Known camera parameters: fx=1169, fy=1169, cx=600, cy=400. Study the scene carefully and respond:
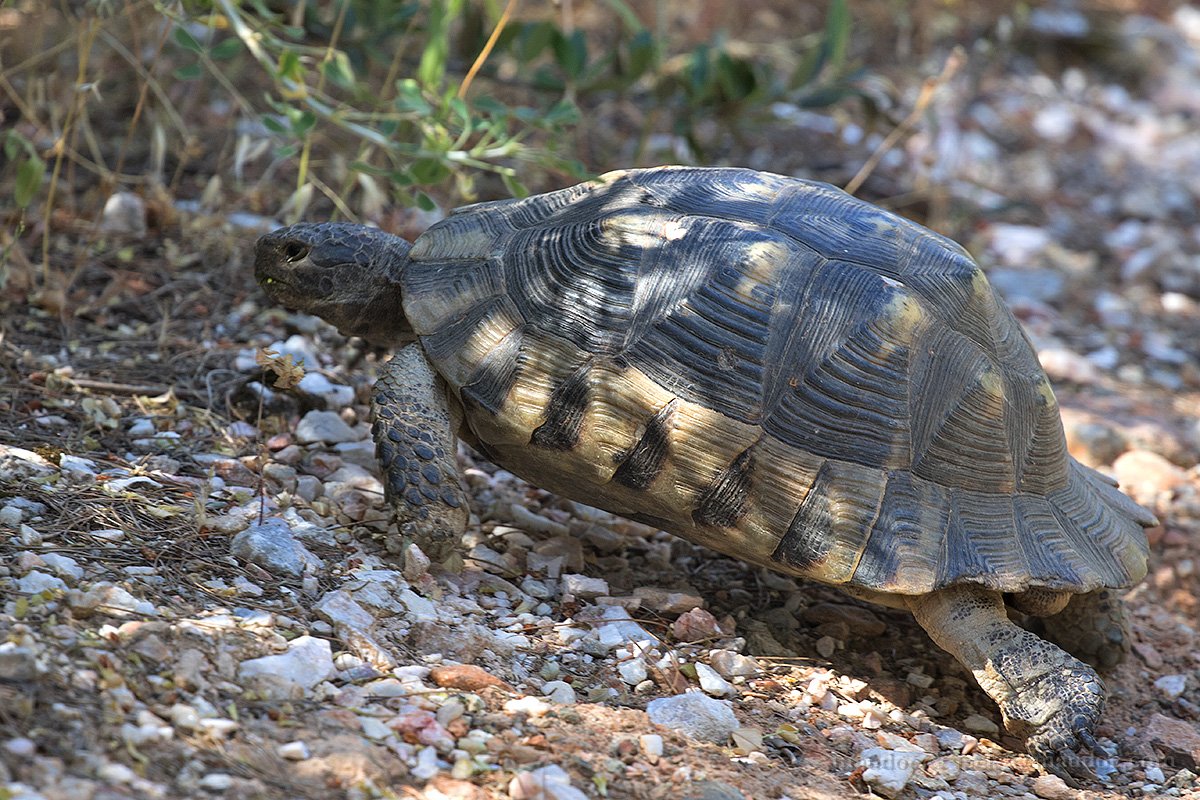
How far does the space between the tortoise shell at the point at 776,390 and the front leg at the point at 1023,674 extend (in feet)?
0.46

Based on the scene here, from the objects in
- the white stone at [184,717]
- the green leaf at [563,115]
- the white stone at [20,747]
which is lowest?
the white stone at [184,717]

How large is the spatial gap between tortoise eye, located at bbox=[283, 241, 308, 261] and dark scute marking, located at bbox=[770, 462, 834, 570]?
1621 mm

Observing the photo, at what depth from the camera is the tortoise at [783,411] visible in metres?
3.04

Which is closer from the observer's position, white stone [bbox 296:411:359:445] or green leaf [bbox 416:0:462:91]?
white stone [bbox 296:411:359:445]

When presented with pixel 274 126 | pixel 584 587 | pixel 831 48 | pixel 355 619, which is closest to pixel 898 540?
pixel 584 587

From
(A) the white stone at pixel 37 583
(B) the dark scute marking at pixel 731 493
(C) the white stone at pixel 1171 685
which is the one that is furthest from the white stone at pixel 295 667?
(C) the white stone at pixel 1171 685

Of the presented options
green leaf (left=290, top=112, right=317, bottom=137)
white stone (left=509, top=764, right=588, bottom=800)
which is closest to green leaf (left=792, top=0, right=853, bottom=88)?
green leaf (left=290, top=112, right=317, bottom=137)

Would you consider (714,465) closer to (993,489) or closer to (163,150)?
(993,489)

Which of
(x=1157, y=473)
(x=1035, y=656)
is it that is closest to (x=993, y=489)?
(x=1035, y=656)

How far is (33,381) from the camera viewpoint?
355 cm

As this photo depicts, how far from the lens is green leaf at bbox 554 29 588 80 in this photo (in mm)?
5164

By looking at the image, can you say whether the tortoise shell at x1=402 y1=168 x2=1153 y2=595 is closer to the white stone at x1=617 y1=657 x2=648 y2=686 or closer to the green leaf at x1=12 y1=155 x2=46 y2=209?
the white stone at x1=617 y1=657 x2=648 y2=686

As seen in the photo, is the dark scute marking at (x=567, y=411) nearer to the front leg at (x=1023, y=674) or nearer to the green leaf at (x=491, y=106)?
the front leg at (x=1023, y=674)

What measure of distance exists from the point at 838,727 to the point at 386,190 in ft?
10.5
